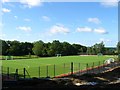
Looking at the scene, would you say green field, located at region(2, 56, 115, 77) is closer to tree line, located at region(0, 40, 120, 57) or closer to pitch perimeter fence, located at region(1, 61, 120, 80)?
pitch perimeter fence, located at region(1, 61, 120, 80)

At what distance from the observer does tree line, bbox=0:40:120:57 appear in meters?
105

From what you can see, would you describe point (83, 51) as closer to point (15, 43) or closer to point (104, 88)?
point (15, 43)

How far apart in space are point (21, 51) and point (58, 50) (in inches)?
904

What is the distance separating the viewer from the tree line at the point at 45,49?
105375 mm

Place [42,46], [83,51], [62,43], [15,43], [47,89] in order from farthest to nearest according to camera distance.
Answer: [83,51] → [62,43] → [42,46] → [15,43] → [47,89]

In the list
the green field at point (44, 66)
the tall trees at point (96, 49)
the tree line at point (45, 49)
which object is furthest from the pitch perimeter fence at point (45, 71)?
the tall trees at point (96, 49)

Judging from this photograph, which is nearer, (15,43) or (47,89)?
(47,89)

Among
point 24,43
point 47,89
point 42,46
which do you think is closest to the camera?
point 47,89

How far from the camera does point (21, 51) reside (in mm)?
110625

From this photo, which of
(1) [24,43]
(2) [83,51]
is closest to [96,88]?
(1) [24,43]

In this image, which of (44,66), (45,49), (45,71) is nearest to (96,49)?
(45,49)

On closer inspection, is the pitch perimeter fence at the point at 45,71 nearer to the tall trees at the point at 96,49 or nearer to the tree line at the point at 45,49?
the tree line at the point at 45,49

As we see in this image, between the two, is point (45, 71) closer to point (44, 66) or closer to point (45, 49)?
point (44, 66)

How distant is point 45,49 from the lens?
12206 cm
